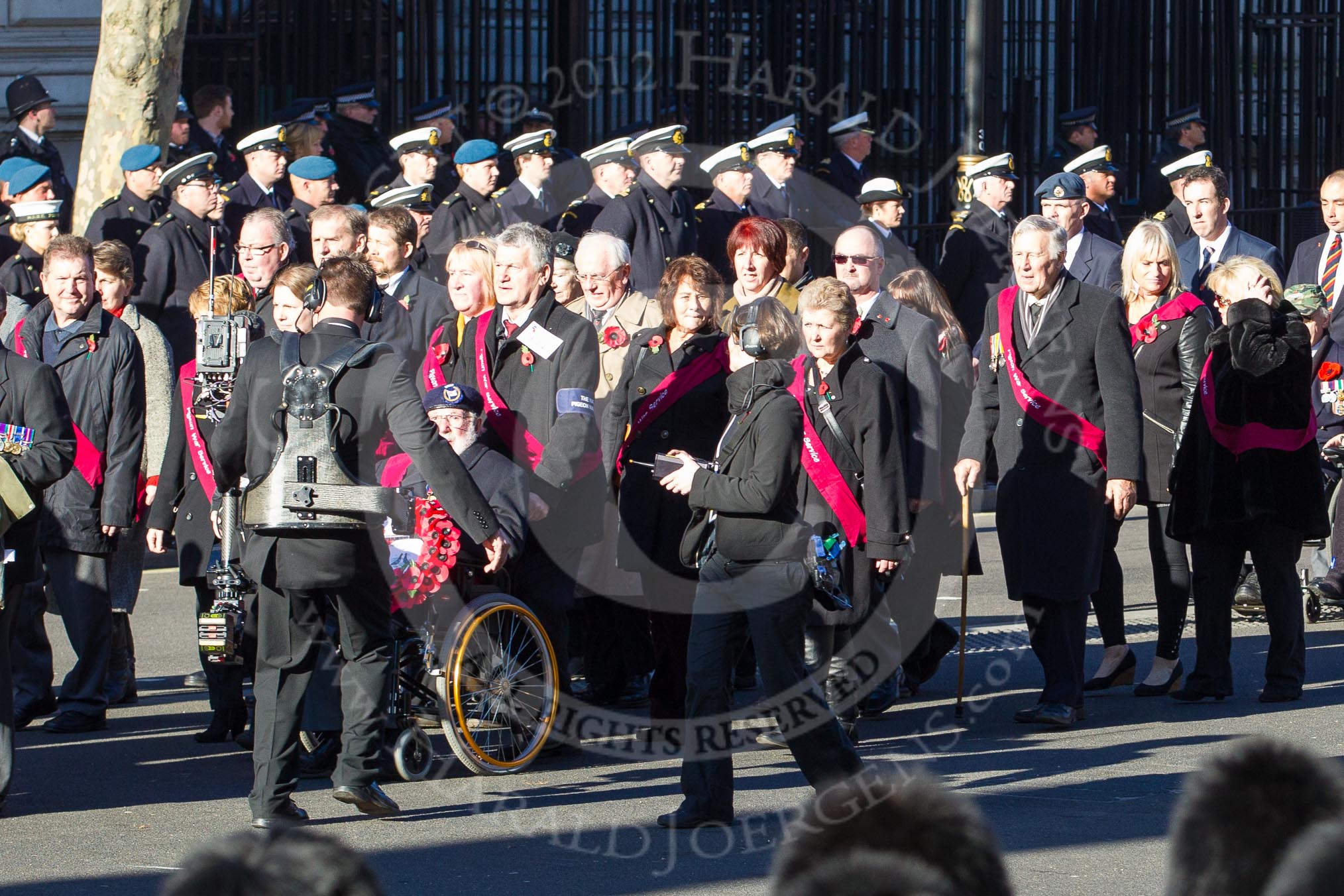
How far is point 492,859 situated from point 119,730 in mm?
2626

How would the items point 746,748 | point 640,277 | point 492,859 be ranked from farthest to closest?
point 640,277 < point 746,748 < point 492,859

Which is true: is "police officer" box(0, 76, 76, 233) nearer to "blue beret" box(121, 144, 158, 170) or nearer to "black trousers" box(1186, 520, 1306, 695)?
"blue beret" box(121, 144, 158, 170)

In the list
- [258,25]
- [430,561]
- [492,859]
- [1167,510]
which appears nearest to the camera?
[492,859]

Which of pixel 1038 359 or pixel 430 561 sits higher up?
pixel 1038 359

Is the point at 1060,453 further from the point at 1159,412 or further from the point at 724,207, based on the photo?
the point at 724,207

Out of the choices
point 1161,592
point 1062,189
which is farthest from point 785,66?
point 1161,592

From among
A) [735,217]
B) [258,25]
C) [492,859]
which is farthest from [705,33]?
[492,859]

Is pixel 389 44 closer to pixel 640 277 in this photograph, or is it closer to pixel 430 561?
pixel 640 277

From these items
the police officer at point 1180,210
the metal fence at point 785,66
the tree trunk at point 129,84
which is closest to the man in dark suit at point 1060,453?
the police officer at point 1180,210

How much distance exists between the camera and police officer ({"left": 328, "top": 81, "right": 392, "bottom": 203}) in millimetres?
12875

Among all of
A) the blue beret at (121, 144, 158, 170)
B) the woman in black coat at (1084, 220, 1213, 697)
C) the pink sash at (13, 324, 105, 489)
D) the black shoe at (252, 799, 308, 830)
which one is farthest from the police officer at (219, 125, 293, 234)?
the black shoe at (252, 799, 308, 830)

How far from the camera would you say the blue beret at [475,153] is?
11.7 metres

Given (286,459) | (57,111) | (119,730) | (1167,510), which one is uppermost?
(57,111)

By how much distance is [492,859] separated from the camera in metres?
5.48
